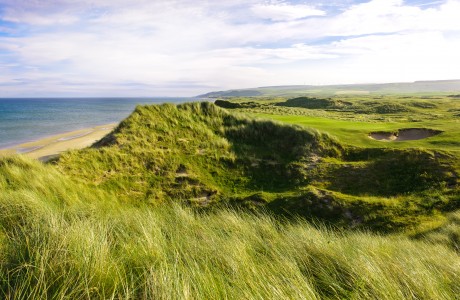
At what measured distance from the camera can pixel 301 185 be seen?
14.7m

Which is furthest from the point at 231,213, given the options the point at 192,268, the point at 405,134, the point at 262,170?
the point at 405,134

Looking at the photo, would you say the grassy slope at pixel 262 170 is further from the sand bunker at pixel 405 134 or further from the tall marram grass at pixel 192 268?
the tall marram grass at pixel 192 268

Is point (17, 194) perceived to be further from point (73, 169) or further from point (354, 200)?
point (354, 200)

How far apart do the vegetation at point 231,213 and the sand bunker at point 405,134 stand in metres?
0.56

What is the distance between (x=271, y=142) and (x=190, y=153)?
5.14m

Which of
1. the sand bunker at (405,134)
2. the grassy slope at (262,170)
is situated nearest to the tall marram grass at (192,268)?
the grassy slope at (262,170)

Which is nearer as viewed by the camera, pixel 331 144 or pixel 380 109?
pixel 331 144

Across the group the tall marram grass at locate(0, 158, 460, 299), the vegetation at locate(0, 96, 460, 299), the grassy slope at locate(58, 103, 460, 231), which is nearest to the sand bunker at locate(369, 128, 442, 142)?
the vegetation at locate(0, 96, 460, 299)

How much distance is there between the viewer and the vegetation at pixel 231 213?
10.4 ft

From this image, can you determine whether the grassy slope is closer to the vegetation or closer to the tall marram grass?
the vegetation

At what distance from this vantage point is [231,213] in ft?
22.8

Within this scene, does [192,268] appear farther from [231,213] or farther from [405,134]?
[405,134]

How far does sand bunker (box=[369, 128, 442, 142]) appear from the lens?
20.0 meters

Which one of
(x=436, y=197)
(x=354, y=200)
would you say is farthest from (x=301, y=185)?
(x=436, y=197)
